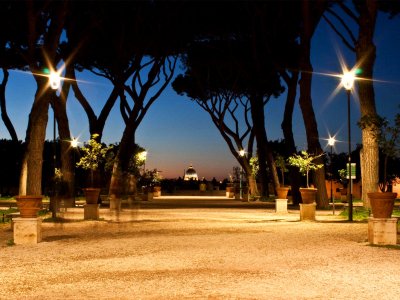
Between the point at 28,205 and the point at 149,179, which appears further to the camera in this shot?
the point at 149,179

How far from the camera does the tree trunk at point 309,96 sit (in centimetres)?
2748

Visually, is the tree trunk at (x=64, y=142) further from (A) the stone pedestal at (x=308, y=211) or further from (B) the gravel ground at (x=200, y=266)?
(B) the gravel ground at (x=200, y=266)

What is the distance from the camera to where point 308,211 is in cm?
2095

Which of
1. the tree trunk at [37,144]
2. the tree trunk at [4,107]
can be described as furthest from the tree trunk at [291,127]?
the tree trunk at [4,107]

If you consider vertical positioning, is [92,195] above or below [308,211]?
above

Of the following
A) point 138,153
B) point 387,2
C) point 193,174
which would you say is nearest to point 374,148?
point 387,2

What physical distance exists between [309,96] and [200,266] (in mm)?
18930

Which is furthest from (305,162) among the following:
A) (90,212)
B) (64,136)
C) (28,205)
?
(28,205)

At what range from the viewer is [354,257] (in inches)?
424

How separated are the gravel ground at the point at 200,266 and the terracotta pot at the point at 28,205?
773 mm

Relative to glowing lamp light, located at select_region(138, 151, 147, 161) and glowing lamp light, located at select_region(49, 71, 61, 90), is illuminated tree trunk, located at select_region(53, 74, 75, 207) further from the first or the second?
glowing lamp light, located at select_region(138, 151, 147, 161)

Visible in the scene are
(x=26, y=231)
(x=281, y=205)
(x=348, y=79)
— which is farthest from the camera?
(x=281, y=205)

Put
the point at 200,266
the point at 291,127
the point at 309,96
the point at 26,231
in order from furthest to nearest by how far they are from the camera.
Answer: the point at 291,127
the point at 309,96
the point at 26,231
the point at 200,266

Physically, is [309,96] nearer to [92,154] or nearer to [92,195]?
[92,154]
